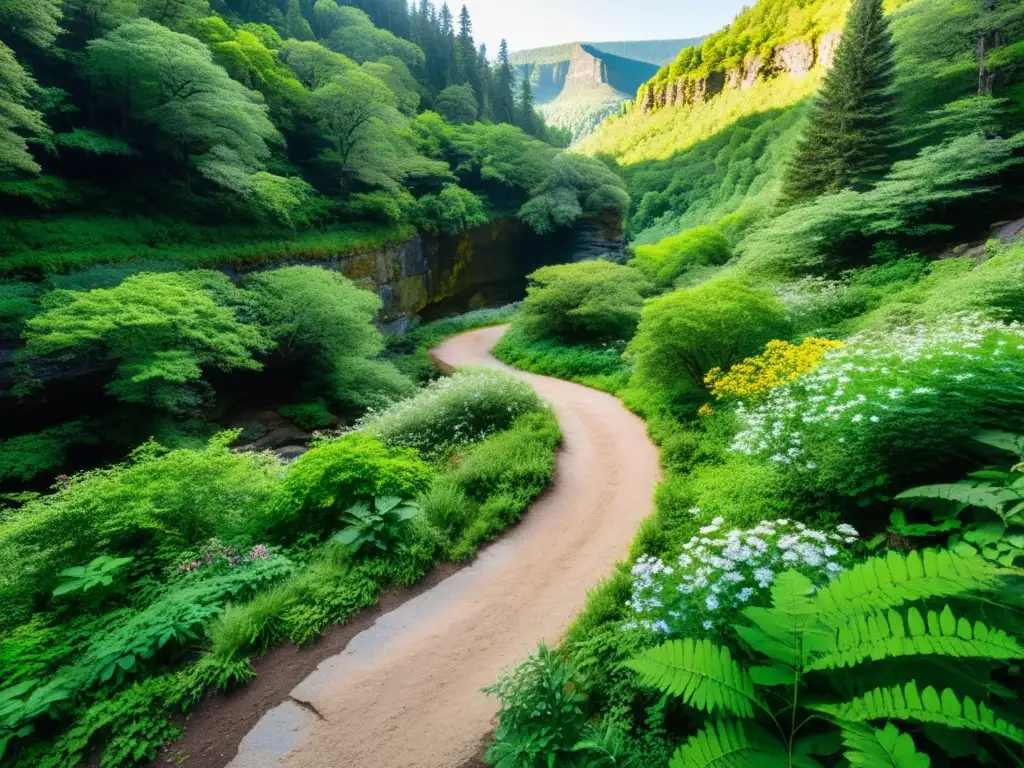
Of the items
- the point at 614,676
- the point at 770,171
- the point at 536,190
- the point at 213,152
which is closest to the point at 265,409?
the point at 213,152

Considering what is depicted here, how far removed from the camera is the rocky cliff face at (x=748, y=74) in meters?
57.7

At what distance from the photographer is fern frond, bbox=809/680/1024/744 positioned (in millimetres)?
1672

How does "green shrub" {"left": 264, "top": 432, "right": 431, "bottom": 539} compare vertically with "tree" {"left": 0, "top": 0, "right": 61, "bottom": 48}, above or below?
below

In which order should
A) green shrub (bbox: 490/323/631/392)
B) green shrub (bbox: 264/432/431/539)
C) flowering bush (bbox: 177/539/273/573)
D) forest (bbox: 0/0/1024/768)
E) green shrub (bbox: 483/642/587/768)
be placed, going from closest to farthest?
forest (bbox: 0/0/1024/768) → green shrub (bbox: 483/642/587/768) → flowering bush (bbox: 177/539/273/573) → green shrub (bbox: 264/432/431/539) → green shrub (bbox: 490/323/631/392)

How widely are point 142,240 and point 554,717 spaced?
21.3 m

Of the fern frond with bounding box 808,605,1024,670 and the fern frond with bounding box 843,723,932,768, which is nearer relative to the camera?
the fern frond with bounding box 843,723,932,768

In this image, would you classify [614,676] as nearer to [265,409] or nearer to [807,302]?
[807,302]

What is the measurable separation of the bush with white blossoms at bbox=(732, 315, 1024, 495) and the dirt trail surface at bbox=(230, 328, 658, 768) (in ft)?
8.20

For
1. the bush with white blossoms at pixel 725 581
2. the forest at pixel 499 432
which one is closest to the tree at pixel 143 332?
the forest at pixel 499 432

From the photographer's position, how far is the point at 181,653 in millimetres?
4969

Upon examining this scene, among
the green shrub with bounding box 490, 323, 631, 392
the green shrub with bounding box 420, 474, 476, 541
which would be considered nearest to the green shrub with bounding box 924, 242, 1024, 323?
the green shrub with bounding box 490, 323, 631, 392

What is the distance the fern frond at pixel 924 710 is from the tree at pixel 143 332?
13352 mm

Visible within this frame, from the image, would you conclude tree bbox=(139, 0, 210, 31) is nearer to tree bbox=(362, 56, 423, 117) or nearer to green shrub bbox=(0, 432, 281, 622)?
tree bbox=(362, 56, 423, 117)

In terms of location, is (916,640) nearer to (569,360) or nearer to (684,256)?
(569,360)
